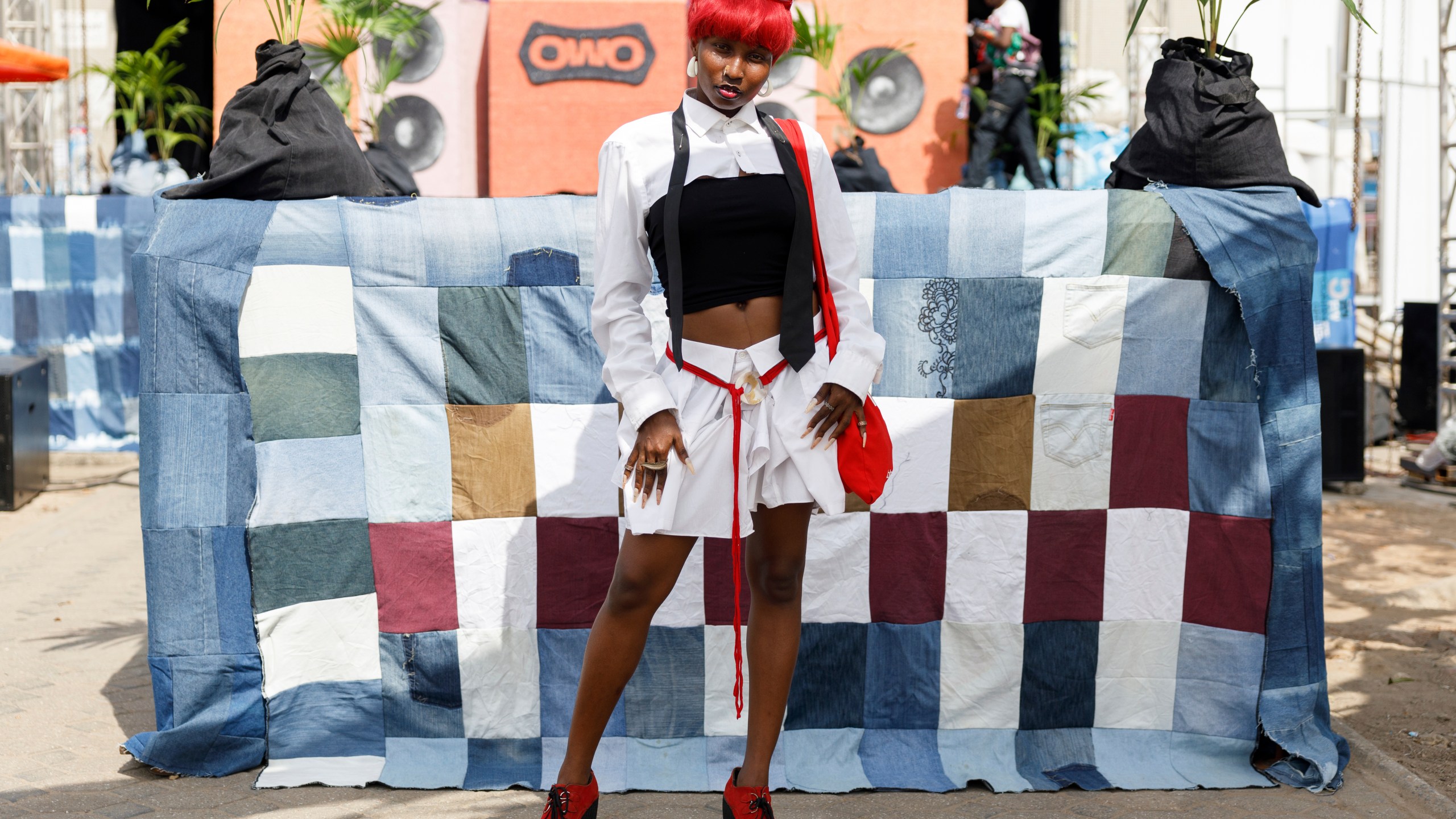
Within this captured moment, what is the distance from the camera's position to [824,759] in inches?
122

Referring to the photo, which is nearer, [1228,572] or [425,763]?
[425,763]

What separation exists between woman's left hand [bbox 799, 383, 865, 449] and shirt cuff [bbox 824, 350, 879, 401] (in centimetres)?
1

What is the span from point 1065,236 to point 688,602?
1.30 meters

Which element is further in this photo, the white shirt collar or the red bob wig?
the white shirt collar

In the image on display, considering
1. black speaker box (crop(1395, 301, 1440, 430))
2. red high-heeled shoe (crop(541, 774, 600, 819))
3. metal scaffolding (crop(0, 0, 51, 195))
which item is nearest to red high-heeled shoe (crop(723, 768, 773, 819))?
red high-heeled shoe (crop(541, 774, 600, 819))

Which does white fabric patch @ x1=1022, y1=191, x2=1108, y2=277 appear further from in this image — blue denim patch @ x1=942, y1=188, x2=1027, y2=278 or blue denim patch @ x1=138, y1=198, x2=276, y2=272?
blue denim patch @ x1=138, y1=198, x2=276, y2=272

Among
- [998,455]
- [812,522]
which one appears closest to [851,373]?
[812,522]

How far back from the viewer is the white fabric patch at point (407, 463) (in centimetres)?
305

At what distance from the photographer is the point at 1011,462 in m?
3.15

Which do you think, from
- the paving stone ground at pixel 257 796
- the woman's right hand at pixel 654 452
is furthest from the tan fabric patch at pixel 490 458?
the woman's right hand at pixel 654 452

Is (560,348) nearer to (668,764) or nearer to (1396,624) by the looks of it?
(668,764)

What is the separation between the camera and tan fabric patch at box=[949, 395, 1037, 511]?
3148 millimetres

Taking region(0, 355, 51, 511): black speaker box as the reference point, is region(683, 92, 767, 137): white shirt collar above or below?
above

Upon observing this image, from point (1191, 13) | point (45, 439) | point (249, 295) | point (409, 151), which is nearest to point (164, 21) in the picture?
point (409, 151)
